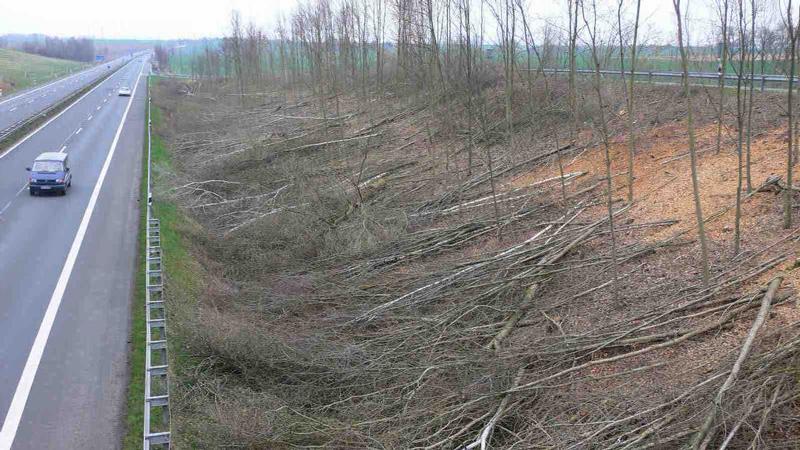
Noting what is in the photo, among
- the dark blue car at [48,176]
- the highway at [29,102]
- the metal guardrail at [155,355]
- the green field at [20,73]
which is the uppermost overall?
the green field at [20,73]

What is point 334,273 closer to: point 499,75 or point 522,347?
point 522,347

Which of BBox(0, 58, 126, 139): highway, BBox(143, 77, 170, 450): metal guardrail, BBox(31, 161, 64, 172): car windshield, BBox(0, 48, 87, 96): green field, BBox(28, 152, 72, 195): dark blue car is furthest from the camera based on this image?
BBox(0, 48, 87, 96): green field

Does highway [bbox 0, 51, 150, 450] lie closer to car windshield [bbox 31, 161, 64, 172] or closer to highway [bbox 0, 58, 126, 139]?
car windshield [bbox 31, 161, 64, 172]

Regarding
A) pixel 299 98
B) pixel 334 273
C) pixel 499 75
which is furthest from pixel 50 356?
pixel 299 98

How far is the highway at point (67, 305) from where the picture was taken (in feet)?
36.8

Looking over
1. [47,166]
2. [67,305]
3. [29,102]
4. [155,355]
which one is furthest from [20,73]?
[155,355]

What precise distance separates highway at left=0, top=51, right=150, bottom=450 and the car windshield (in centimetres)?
105

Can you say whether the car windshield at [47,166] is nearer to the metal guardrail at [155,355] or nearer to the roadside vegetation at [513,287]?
the roadside vegetation at [513,287]

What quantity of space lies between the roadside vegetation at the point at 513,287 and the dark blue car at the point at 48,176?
3.59 m

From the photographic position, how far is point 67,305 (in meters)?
16.0

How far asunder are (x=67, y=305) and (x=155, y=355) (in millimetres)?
3487

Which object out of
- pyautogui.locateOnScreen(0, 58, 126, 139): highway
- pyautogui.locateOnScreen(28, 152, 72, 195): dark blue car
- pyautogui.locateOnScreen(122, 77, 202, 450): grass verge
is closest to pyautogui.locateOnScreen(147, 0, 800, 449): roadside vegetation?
pyautogui.locateOnScreen(122, 77, 202, 450): grass verge

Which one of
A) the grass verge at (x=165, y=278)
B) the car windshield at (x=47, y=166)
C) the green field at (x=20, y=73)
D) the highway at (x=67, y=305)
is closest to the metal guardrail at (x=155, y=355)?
the grass verge at (x=165, y=278)

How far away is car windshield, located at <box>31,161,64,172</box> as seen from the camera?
2735cm
